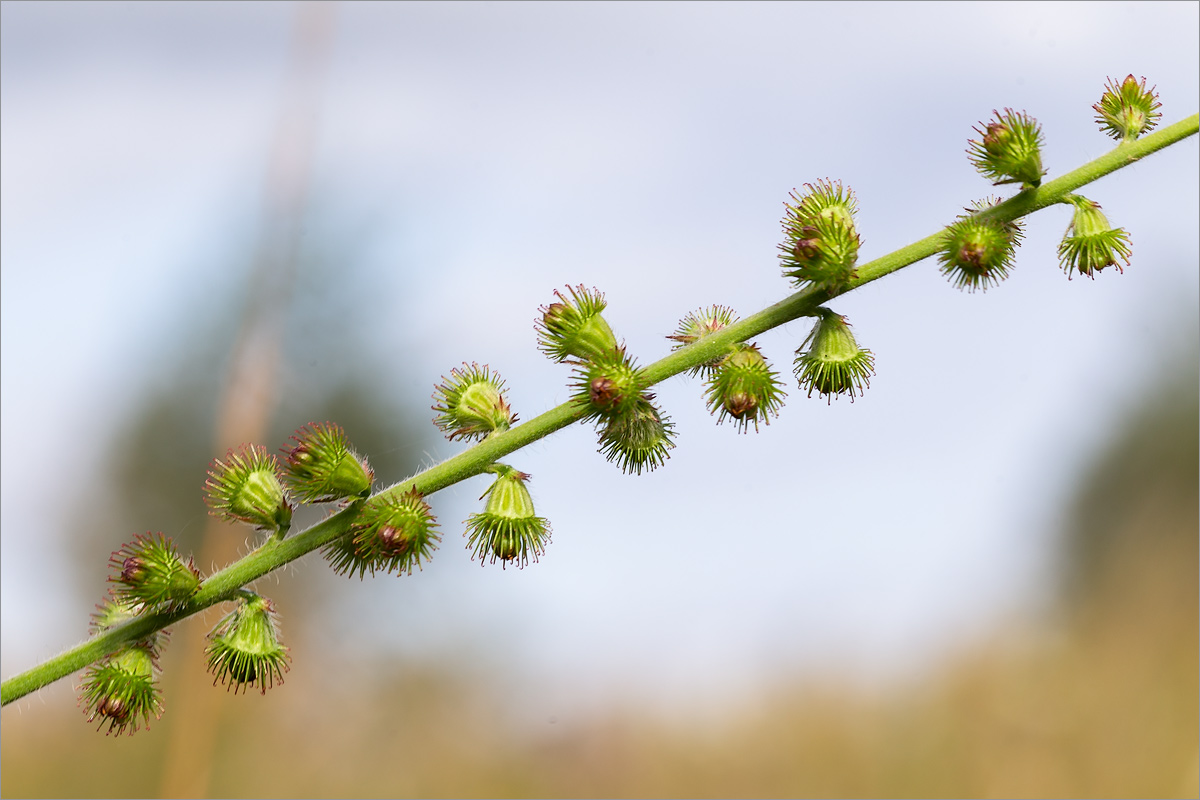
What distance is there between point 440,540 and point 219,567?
55cm

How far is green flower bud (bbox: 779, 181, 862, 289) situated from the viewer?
206 centimetres

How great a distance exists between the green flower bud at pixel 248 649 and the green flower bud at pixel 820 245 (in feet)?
4.68

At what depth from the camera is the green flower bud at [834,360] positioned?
219 cm

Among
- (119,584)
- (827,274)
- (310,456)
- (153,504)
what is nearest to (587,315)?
(827,274)

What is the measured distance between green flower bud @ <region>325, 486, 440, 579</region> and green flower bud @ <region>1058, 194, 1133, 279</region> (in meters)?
1.62

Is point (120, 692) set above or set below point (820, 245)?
below

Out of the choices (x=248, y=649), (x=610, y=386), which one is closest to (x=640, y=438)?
(x=610, y=386)

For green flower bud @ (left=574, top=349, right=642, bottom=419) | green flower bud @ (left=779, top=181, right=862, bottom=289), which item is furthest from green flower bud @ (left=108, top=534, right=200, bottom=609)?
green flower bud @ (left=779, top=181, right=862, bottom=289)

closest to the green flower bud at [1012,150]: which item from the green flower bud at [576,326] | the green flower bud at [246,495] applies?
the green flower bud at [576,326]

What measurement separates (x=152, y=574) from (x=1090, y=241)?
2.25m

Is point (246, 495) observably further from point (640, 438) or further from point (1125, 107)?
point (1125, 107)

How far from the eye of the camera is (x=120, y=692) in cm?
207

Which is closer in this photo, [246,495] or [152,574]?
[152,574]

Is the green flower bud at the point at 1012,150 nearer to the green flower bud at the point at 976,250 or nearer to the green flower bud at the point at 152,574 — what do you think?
the green flower bud at the point at 976,250
